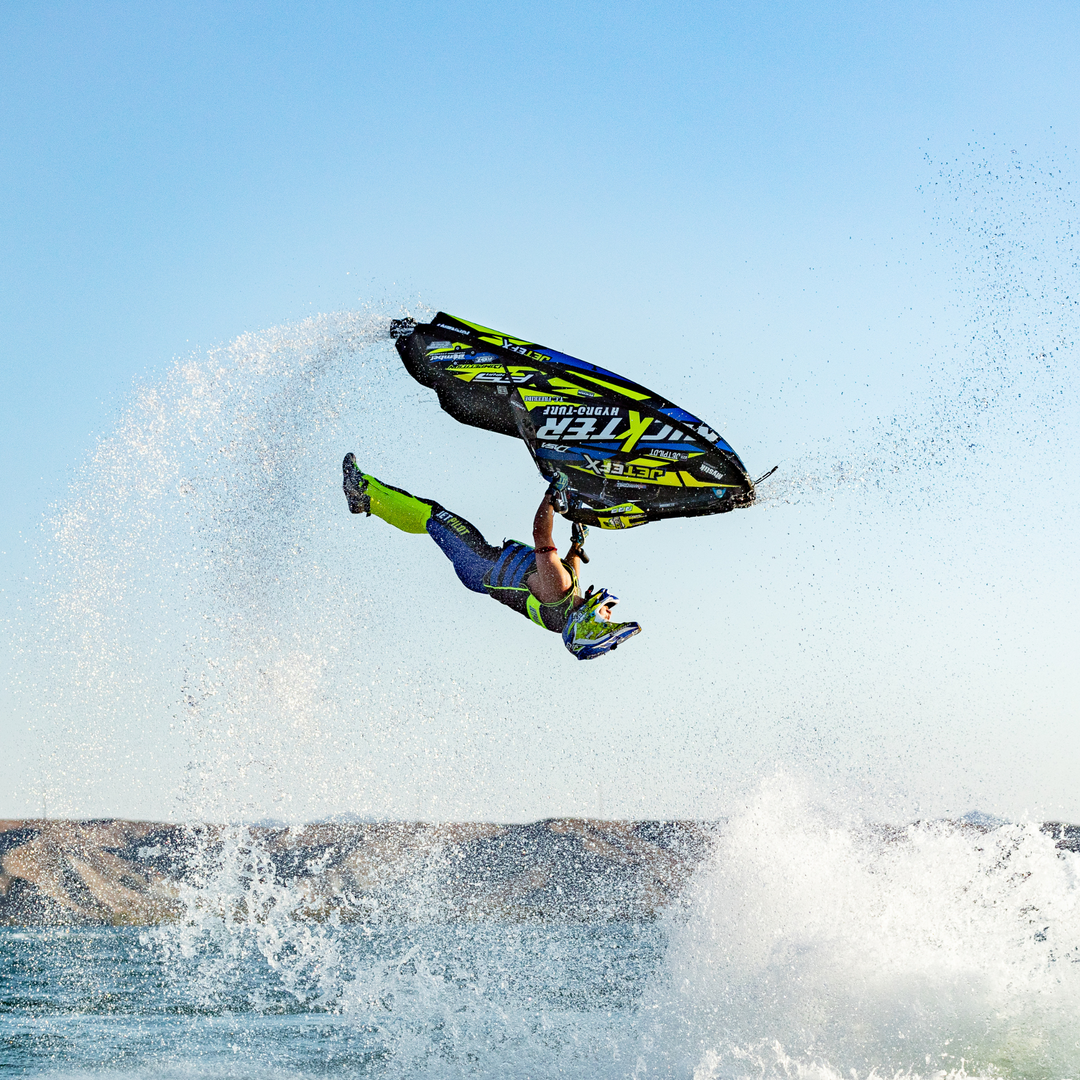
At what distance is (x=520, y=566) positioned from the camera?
398 inches

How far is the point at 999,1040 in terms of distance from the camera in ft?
49.4

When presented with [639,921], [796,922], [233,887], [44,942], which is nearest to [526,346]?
[233,887]

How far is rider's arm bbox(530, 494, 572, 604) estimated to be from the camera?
31.0 feet

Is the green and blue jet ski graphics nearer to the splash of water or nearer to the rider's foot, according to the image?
the rider's foot

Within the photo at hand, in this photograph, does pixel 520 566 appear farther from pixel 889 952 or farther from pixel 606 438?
pixel 889 952

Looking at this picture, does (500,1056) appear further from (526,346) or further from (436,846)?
(526,346)

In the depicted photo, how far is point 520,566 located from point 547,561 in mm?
616

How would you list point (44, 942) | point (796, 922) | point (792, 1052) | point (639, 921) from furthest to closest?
point (639, 921)
point (44, 942)
point (796, 922)
point (792, 1052)

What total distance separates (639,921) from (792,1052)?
115 metres

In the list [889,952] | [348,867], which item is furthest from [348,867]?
[889,952]

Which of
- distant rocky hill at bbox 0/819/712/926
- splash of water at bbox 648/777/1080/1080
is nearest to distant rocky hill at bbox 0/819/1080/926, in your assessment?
distant rocky hill at bbox 0/819/712/926

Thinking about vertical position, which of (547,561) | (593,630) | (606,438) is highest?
(606,438)

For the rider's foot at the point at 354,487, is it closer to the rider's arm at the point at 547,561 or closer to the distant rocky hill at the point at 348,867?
the rider's arm at the point at 547,561

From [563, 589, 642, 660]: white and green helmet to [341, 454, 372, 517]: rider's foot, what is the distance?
8.40 ft
